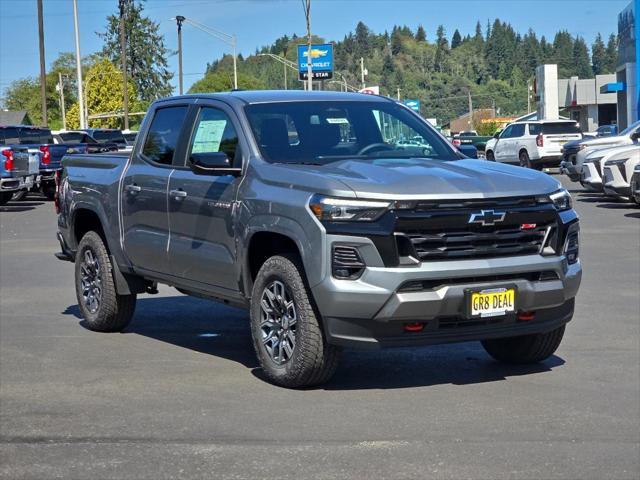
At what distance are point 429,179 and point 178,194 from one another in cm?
226

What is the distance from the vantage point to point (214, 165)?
8.05 m

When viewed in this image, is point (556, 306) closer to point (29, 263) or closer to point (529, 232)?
point (529, 232)

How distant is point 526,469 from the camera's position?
5.80 m

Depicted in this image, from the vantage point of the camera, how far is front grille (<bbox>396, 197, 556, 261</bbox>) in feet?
23.2

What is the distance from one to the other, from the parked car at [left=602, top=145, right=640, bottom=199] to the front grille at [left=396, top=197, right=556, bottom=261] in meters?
16.8

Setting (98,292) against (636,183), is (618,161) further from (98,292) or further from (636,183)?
(98,292)

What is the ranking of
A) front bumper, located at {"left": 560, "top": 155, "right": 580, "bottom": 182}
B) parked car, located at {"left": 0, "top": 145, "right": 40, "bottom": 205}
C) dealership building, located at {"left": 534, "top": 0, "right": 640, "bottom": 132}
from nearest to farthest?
parked car, located at {"left": 0, "top": 145, "right": 40, "bottom": 205}
front bumper, located at {"left": 560, "top": 155, "right": 580, "bottom": 182}
dealership building, located at {"left": 534, "top": 0, "right": 640, "bottom": 132}

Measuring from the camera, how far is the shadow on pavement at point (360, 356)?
26.2 ft

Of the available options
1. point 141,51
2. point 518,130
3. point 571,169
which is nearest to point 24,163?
point 571,169

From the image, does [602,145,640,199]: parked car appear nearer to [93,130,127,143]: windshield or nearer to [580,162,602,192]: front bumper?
[580,162,602,192]: front bumper

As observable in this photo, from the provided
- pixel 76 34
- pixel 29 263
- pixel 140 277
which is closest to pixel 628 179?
pixel 29 263

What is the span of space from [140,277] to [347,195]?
3.21 meters

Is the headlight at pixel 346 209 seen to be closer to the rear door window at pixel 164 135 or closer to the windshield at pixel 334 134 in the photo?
the windshield at pixel 334 134

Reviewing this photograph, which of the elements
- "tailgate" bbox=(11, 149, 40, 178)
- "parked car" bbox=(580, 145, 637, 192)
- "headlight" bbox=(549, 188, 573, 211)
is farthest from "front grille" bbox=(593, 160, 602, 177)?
"headlight" bbox=(549, 188, 573, 211)
